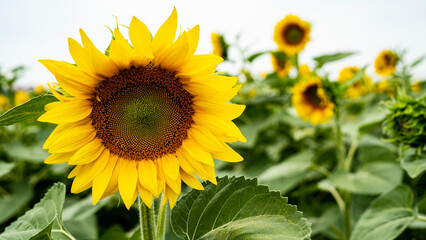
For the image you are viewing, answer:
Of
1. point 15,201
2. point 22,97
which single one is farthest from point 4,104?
point 15,201

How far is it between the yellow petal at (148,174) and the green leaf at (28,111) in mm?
295

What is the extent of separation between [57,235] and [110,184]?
0.91 ft

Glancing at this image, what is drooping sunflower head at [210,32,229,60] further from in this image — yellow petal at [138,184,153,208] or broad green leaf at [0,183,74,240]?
yellow petal at [138,184,153,208]

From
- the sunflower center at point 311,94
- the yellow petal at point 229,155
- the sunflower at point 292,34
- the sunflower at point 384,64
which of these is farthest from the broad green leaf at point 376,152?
the yellow petal at point 229,155

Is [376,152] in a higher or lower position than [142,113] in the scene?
lower

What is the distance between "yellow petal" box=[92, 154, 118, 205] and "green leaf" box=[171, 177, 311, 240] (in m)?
0.21

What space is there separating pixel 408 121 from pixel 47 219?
1.40m

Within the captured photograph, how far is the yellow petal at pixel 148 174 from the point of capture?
37.6 inches

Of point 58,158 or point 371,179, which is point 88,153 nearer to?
point 58,158

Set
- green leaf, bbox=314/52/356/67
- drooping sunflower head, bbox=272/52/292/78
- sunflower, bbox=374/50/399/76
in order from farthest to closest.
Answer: drooping sunflower head, bbox=272/52/292/78, sunflower, bbox=374/50/399/76, green leaf, bbox=314/52/356/67

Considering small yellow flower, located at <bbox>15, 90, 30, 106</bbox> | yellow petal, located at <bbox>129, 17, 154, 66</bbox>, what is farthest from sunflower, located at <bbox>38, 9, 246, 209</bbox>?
small yellow flower, located at <bbox>15, 90, 30, 106</bbox>

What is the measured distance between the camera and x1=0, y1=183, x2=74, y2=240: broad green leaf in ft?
3.63

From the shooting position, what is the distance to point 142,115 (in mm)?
1098

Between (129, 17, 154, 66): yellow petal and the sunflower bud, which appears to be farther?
the sunflower bud
